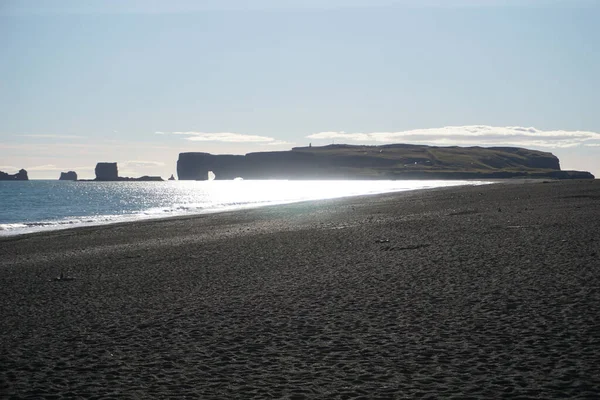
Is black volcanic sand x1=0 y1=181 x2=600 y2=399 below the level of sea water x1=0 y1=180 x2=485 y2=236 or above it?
below

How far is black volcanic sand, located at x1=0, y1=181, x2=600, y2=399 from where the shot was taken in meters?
7.14

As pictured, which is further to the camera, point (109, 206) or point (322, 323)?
point (109, 206)

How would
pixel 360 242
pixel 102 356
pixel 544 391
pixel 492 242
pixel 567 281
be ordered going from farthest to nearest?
pixel 360 242 < pixel 492 242 < pixel 567 281 < pixel 102 356 < pixel 544 391

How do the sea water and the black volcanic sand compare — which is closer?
the black volcanic sand

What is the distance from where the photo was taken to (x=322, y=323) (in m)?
10.1

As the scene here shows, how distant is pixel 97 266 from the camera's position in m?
20.6

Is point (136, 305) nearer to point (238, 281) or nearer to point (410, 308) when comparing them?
point (238, 281)

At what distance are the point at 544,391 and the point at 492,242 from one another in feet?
45.2

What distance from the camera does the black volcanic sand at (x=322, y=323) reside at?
281 inches

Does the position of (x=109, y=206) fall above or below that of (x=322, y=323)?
above

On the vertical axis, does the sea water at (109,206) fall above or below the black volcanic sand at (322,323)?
above

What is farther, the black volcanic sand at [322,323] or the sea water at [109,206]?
the sea water at [109,206]

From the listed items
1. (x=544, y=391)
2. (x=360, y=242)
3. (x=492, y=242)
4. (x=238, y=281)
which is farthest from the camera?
(x=360, y=242)

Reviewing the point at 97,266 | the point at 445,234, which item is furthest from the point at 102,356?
the point at 445,234
